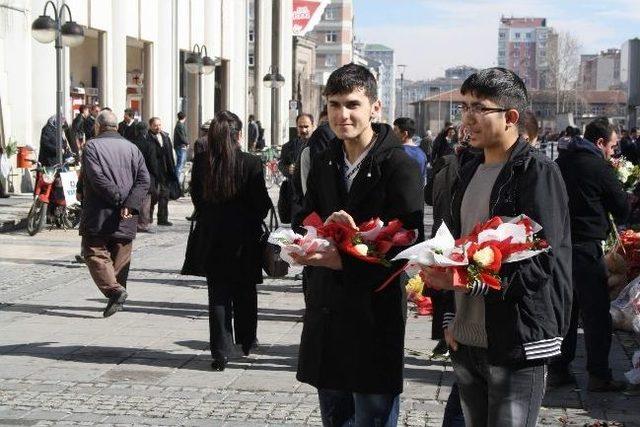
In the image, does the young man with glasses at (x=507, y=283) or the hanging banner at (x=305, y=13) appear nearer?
the young man with glasses at (x=507, y=283)

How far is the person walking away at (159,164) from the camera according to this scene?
59.4 feet

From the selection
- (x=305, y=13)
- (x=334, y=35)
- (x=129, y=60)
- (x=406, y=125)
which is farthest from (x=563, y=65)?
(x=406, y=125)

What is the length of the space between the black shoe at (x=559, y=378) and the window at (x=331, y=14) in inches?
5176

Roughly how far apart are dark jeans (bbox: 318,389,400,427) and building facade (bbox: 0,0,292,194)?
20.7 metres

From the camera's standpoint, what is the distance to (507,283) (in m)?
3.79

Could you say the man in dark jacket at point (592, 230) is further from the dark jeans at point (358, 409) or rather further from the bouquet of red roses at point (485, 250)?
the bouquet of red roses at point (485, 250)

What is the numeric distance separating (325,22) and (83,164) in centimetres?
13037

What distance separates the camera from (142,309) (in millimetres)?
10922

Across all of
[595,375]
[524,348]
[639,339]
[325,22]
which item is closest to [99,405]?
[595,375]

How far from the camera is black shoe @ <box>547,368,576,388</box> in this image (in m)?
7.57

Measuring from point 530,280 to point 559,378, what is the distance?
400cm

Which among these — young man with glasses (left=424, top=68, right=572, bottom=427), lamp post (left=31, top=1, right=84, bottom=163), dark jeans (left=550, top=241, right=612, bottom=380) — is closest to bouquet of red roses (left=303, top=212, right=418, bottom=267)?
young man with glasses (left=424, top=68, right=572, bottom=427)

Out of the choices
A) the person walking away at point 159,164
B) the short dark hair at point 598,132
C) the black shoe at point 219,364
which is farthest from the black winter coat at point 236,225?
the person walking away at point 159,164

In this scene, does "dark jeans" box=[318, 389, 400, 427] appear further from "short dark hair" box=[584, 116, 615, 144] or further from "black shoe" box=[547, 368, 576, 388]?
"short dark hair" box=[584, 116, 615, 144]
